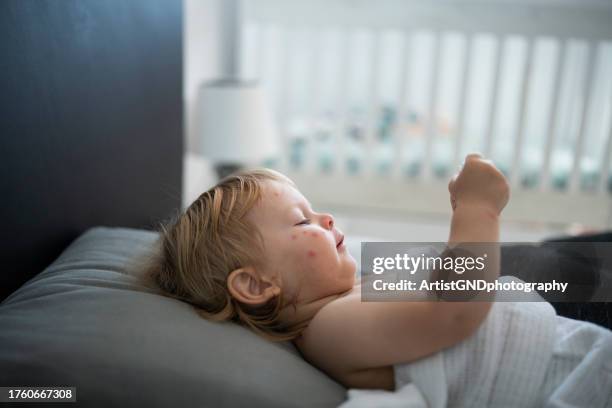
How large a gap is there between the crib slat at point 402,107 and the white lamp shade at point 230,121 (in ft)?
2.28

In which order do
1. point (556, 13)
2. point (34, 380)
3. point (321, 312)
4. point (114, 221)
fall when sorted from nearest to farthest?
point (34, 380)
point (321, 312)
point (114, 221)
point (556, 13)

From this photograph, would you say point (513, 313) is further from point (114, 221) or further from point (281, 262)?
point (114, 221)

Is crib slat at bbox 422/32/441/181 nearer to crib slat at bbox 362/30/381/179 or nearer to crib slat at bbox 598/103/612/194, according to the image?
crib slat at bbox 362/30/381/179

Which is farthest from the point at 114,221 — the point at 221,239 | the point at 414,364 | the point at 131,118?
the point at 414,364

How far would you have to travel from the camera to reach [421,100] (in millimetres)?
2594

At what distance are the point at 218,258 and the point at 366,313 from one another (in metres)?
0.24

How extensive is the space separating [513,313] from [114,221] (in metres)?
0.94

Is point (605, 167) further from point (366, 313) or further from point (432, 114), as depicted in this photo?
point (366, 313)

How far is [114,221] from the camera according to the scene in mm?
1329

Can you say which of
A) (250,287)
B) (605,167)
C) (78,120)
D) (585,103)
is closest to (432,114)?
(585,103)

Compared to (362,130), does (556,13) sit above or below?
above

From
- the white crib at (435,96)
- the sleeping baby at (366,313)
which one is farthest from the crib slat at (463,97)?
the sleeping baby at (366,313)

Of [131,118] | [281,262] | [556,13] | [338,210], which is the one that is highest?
[556,13]

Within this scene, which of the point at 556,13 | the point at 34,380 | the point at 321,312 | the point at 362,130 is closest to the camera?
the point at 34,380
